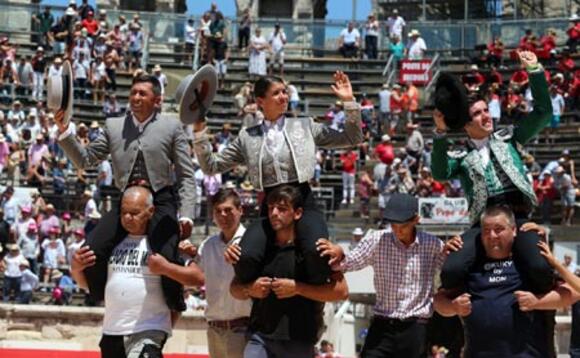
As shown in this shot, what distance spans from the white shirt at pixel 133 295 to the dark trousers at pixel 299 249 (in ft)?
Answer: 2.17

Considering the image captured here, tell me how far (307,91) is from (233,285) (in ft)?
78.3

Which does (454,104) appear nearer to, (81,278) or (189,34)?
(81,278)

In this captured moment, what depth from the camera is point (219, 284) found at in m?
10.6

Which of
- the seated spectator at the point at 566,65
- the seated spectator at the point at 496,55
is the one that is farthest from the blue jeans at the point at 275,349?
the seated spectator at the point at 496,55

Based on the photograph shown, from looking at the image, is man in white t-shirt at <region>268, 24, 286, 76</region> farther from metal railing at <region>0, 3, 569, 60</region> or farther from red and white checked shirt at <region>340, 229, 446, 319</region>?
red and white checked shirt at <region>340, 229, 446, 319</region>

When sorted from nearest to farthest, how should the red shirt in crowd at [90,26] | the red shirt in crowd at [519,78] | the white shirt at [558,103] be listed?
the white shirt at [558,103] < the red shirt in crowd at [519,78] < the red shirt in crowd at [90,26]

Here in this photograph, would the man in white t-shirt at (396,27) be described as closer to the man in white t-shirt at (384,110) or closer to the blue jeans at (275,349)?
the man in white t-shirt at (384,110)

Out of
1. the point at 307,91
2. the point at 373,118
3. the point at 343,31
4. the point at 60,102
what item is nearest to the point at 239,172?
the point at 373,118

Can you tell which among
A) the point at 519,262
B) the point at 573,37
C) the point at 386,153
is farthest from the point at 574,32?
the point at 519,262

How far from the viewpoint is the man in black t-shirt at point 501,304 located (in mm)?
9438

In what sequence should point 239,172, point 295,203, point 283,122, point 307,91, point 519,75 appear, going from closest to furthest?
1. point 295,203
2. point 283,122
3. point 239,172
4. point 519,75
5. point 307,91

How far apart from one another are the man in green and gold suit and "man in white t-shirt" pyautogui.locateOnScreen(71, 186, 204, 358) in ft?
6.23

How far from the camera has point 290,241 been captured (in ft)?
31.9

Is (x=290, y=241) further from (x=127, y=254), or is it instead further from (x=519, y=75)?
(x=519, y=75)
